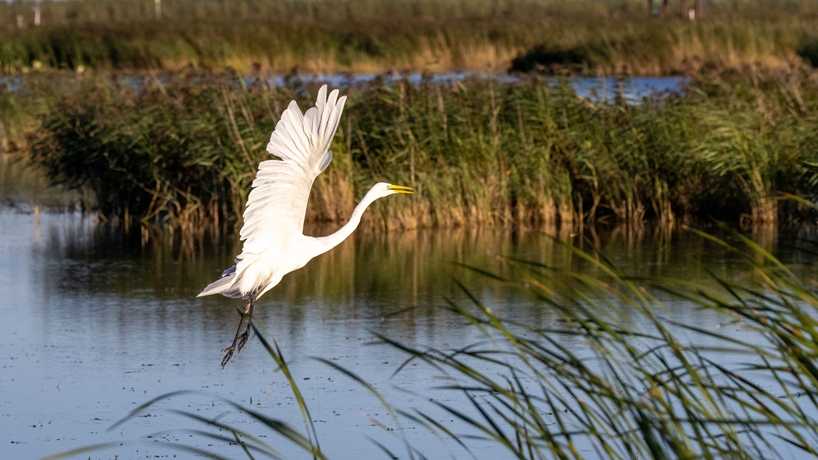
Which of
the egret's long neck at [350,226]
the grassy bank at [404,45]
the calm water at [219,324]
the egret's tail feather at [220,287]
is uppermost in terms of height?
the grassy bank at [404,45]

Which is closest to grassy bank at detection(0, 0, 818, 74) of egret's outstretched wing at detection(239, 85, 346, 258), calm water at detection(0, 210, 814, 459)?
calm water at detection(0, 210, 814, 459)

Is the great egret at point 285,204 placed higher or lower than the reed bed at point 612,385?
higher

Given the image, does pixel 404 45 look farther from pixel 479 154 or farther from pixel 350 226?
pixel 350 226

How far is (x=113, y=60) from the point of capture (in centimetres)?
3053

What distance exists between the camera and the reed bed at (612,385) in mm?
3377

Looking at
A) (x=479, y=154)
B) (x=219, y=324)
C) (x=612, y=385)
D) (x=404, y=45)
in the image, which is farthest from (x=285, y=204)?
(x=404, y=45)

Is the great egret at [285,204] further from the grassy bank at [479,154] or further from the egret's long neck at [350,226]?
the grassy bank at [479,154]

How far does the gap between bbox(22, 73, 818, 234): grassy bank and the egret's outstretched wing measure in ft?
16.9

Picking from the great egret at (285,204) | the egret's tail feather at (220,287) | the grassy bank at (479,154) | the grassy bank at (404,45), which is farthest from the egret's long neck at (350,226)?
the grassy bank at (404,45)

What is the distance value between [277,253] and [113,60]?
971 inches

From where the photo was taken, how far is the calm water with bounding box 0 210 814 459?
6199mm

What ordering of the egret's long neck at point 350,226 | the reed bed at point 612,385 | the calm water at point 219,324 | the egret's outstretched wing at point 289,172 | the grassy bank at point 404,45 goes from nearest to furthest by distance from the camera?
1. the reed bed at point 612,385
2. the egret's outstretched wing at point 289,172
3. the calm water at point 219,324
4. the egret's long neck at point 350,226
5. the grassy bank at point 404,45

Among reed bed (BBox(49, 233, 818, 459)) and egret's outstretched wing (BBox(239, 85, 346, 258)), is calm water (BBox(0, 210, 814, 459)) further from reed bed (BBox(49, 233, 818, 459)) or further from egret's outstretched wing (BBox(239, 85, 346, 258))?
egret's outstretched wing (BBox(239, 85, 346, 258))

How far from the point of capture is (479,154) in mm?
11969
